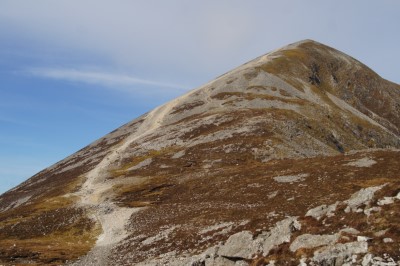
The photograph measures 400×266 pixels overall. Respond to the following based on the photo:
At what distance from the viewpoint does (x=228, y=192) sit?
61312 millimetres

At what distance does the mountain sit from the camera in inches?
1065

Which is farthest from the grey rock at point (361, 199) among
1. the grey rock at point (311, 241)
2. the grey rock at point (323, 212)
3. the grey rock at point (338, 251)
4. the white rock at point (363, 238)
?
the grey rock at point (338, 251)

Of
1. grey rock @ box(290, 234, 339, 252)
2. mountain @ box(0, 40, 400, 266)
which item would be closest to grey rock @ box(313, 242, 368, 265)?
mountain @ box(0, 40, 400, 266)

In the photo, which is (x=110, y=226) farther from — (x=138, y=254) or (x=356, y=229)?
(x=356, y=229)

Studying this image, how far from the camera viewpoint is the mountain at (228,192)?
27.1 metres

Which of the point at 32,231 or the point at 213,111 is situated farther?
the point at 213,111

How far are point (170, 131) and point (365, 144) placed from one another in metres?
64.8

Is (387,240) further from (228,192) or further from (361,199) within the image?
(228,192)

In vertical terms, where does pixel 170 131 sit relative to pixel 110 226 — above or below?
above

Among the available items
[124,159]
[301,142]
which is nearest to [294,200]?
[301,142]

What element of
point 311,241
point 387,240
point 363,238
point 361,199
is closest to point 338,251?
point 363,238

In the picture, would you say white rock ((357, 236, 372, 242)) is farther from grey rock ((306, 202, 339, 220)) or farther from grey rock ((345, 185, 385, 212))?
grey rock ((306, 202, 339, 220))

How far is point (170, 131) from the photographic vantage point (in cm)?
12394

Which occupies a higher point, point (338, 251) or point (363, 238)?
point (363, 238)
